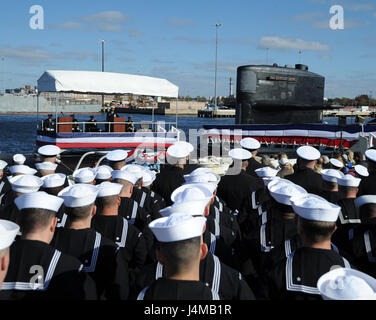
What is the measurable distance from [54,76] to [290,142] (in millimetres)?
11599

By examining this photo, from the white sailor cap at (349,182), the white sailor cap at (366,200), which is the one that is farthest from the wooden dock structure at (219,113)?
the white sailor cap at (366,200)

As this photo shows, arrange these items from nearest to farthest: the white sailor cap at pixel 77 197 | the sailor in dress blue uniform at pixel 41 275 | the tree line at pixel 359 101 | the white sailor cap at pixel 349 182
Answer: the sailor in dress blue uniform at pixel 41 275, the white sailor cap at pixel 77 197, the white sailor cap at pixel 349 182, the tree line at pixel 359 101

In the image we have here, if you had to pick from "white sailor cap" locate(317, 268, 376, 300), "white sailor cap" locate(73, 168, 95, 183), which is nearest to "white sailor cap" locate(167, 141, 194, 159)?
"white sailor cap" locate(73, 168, 95, 183)

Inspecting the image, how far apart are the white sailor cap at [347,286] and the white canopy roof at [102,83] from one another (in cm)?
1438

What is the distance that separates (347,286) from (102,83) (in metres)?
15.3

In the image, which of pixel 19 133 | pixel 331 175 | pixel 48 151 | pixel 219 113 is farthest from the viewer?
pixel 219 113

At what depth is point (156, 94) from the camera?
17.1 metres

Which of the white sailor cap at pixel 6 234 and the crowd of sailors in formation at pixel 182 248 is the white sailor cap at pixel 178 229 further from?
the white sailor cap at pixel 6 234

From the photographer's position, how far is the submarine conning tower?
19.2 m

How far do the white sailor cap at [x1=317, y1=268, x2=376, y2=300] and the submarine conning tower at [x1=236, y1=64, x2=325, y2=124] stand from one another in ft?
58.1

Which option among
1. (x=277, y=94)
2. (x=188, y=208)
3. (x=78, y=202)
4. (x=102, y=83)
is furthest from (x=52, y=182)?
(x=277, y=94)

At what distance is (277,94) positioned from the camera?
64.6 feet

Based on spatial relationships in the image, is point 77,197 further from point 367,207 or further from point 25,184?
point 367,207

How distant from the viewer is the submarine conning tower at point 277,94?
63.0 ft
